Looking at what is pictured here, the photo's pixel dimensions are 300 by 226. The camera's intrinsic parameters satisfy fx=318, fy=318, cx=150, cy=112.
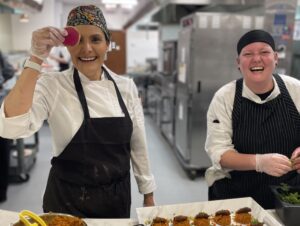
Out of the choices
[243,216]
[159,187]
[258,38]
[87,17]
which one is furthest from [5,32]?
[243,216]

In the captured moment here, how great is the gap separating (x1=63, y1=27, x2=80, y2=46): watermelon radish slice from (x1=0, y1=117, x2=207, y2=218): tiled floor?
5.04ft

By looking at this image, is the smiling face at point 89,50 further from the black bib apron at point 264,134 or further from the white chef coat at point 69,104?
the black bib apron at point 264,134

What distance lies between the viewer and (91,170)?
122 centimetres

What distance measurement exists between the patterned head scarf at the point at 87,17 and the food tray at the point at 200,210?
Result: 714mm

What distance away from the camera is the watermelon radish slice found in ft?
3.70

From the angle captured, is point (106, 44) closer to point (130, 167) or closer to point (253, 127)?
point (130, 167)

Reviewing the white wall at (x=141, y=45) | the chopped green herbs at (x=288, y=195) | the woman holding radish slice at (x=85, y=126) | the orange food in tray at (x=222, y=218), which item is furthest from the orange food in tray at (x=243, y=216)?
the white wall at (x=141, y=45)

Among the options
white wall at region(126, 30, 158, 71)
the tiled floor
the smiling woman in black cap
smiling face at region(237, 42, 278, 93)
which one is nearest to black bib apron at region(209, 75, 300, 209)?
the smiling woman in black cap

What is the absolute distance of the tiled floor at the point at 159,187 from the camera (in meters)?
2.83

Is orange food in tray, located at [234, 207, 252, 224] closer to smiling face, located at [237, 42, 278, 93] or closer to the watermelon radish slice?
smiling face, located at [237, 42, 278, 93]

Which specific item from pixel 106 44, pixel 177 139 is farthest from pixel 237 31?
pixel 106 44

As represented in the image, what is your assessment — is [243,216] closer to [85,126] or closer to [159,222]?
[159,222]

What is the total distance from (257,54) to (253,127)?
1.01ft

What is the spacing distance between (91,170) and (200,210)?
1.47 ft
